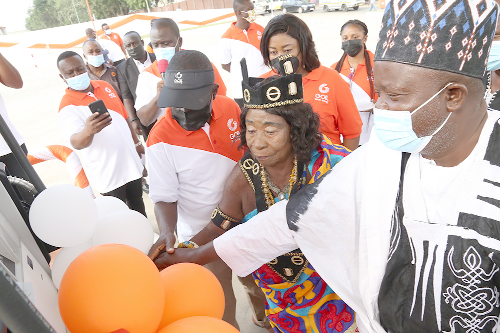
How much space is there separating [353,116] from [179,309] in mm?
1889

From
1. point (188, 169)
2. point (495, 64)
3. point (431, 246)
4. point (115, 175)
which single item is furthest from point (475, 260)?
point (115, 175)

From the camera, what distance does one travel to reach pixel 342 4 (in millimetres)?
21797

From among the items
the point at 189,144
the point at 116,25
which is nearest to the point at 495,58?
the point at 189,144

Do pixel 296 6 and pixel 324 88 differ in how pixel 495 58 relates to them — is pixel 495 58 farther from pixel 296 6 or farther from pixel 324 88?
pixel 296 6

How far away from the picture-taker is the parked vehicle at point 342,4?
21202 mm

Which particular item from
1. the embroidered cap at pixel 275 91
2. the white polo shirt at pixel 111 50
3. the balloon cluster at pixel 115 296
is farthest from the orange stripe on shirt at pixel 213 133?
the white polo shirt at pixel 111 50

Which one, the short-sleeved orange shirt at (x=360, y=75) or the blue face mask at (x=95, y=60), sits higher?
the blue face mask at (x=95, y=60)

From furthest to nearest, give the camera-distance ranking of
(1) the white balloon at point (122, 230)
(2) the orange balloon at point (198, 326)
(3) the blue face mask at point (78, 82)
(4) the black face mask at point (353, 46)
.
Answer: (4) the black face mask at point (353, 46) → (3) the blue face mask at point (78, 82) → (1) the white balloon at point (122, 230) → (2) the orange balloon at point (198, 326)

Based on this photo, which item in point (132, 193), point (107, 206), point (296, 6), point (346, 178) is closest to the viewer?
point (346, 178)

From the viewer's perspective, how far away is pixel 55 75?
604 inches

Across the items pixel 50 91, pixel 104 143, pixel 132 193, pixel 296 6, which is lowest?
pixel 50 91

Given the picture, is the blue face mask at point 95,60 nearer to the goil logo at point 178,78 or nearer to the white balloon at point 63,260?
the goil logo at point 178,78

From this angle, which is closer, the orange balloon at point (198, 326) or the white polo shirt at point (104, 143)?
the orange balloon at point (198, 326)

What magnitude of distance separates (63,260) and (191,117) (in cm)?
103
